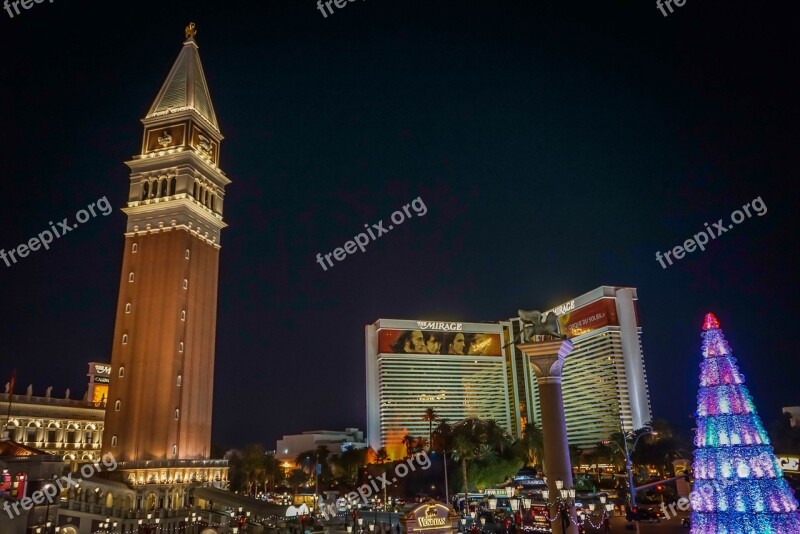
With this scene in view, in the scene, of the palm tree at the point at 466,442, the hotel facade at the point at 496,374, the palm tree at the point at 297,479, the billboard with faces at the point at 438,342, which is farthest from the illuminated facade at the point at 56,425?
the billboard with faces at the point at 438,342

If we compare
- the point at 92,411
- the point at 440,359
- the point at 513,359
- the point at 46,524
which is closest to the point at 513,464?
the point at 92,411

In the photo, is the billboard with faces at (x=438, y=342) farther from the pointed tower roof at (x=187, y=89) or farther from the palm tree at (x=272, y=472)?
the pointed tower roof at (x=187, y=89)

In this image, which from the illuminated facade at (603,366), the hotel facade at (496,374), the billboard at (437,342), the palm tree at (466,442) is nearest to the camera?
the palm tree at (466,442)

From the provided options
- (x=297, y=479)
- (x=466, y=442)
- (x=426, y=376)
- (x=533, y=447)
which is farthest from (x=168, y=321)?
(x=426, y=376)

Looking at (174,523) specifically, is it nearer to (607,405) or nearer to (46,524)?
(46,524)

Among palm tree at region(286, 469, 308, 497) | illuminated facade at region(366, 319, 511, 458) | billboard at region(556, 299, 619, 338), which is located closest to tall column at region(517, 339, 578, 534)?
palm tree at region(286, 469, 308, 497)

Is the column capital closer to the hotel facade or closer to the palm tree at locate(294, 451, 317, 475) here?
the palm tree at locate(294, 451, 317, 475)

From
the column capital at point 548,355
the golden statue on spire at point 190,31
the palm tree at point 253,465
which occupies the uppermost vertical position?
the golden statue on spire at point 190,31
